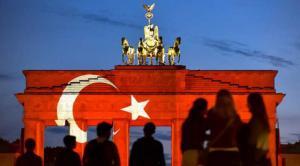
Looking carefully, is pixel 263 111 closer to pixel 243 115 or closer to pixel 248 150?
pixel 248 150

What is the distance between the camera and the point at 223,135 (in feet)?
38.0

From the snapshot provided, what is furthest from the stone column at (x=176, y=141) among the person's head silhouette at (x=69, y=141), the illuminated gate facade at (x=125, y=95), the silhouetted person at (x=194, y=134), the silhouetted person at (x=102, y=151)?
the silhouetted person at (x=194, y=134)

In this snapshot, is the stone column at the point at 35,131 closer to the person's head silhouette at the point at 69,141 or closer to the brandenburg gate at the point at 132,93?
the brandenburg gate at the point at 132,93

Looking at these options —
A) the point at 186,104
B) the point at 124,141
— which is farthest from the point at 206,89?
the point at 124,141

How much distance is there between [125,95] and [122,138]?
2.57m

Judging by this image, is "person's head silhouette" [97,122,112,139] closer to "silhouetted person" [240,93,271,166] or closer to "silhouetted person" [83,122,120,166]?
"silhouetted person" [83,122,120,166]

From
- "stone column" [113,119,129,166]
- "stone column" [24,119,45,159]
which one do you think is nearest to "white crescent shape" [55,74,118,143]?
"stone column" [24,119,45,159]

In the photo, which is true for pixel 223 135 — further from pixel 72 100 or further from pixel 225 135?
pixel 72 100

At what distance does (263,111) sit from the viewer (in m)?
11.7

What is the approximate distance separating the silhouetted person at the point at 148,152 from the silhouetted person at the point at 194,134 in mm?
2141

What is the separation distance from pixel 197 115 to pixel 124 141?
3591cm

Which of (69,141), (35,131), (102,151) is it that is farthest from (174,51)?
(102,151)

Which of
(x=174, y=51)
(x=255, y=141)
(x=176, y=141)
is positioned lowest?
(x=176, y=141)

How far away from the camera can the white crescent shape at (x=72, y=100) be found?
157ft
